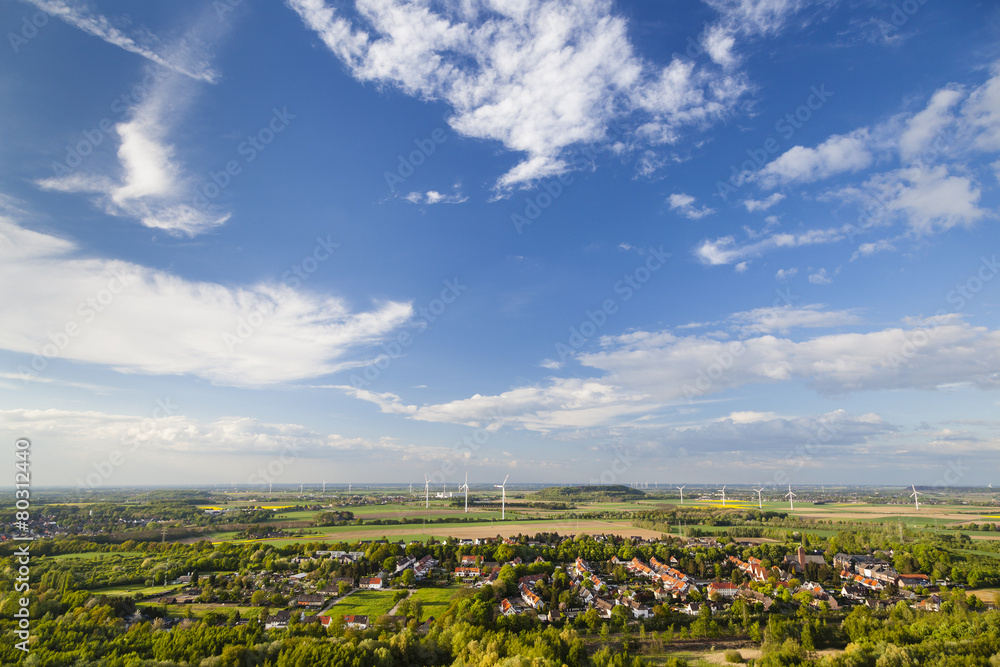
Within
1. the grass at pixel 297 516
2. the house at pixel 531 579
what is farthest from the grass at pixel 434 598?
the grass at pixel 297 516

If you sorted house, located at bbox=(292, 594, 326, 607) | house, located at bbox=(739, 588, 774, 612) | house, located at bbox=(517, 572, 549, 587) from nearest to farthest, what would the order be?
house, located at bbox=(292, 594, 326, 607) → house, located at bbox=(739, 588, 774, 612) → house, located at bbox=(517, 572, 549, 587)

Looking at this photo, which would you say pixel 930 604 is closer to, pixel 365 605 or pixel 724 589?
pixel 724 589

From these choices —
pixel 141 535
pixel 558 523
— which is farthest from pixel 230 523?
pixel 558 523

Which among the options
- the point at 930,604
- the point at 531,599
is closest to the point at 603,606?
the point at 531,599

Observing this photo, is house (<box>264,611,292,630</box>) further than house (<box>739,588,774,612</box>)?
No

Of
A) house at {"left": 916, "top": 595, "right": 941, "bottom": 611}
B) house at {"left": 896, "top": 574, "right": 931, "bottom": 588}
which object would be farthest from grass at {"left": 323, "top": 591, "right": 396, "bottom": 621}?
house at {"left": 896, "top": 574, "right": 931, "bottom": 588}

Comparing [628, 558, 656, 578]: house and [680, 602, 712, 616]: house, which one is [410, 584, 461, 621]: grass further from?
[628, 558, 656, 578]: house

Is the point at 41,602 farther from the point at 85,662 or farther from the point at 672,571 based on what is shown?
the point at 672,571
